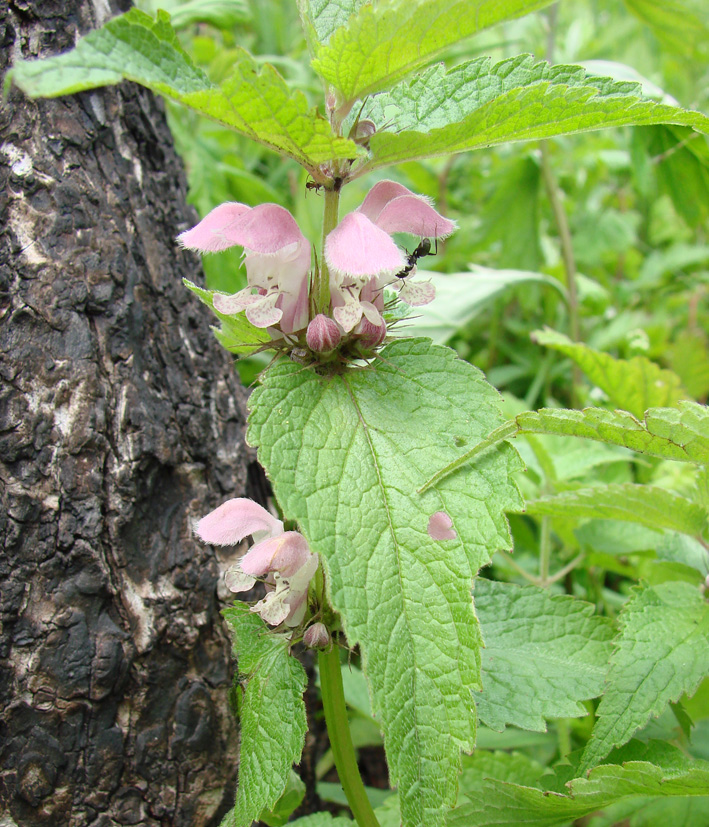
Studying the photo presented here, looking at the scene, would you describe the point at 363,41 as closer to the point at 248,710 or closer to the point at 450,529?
the point at 450,529

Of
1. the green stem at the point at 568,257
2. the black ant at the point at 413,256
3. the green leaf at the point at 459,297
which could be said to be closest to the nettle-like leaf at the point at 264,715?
the black ant at the point at 413,256

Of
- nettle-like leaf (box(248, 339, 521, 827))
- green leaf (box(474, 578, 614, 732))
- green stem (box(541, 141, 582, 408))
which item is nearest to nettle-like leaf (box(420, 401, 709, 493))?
nettle-like leaf (box(248, 339, 521, 827))

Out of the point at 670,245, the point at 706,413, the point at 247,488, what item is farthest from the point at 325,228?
the point at 670,245

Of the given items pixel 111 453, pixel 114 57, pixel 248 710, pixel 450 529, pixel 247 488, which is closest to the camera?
pixel 114 57

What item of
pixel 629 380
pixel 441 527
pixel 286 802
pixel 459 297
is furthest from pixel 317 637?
pixel 459 297

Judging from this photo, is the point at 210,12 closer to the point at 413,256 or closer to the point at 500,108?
the point at 413,256
